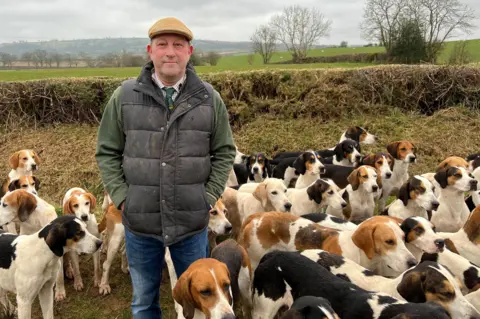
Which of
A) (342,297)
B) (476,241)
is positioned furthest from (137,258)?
(476,241)

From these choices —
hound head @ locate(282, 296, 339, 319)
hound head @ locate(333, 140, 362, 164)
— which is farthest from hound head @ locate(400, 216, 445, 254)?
hound head @ locate(333, 140, 362, 164)

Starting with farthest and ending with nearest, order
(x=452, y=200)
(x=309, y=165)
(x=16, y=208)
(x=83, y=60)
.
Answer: (x=83, y=60) < (x=309, y=165) < (x=452, y=200) < (x=16, y=208)

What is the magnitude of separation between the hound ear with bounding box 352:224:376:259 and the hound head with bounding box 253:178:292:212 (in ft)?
6.64

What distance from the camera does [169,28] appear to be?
308 cm

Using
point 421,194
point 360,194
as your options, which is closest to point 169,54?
point 421,194

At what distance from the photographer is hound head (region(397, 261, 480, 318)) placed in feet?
11.4

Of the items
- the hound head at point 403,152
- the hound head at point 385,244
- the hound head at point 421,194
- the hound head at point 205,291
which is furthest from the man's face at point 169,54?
the hound head at point 403,152

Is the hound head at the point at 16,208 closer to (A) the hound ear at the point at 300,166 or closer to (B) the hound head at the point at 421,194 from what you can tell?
(A) the hound ear at the point at 300,166

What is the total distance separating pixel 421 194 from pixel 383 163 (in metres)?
1.77

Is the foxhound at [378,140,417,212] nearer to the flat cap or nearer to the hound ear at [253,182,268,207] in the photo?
the hound ear at [253,182,268,207]

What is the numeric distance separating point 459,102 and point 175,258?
492 inches

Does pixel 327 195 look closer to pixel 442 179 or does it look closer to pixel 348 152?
pixel 442 179

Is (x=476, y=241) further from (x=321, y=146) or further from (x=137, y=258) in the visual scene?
(x=321, y=146)

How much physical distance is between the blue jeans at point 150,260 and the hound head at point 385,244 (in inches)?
74.0
